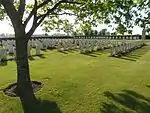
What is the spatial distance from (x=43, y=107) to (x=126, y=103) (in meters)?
2.39

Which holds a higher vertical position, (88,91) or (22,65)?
(22,65)

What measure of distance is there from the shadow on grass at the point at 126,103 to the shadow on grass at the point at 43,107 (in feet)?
4.30

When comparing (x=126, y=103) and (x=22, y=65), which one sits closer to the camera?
(x=126, y=103)

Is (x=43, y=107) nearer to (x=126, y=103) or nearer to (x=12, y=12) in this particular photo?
(x=126, y=103)

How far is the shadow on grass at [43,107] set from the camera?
750 cm

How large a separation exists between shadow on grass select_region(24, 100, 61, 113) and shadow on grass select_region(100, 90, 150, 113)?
51.6 inches

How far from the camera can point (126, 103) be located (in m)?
8.04

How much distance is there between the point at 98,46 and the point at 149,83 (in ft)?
57.9

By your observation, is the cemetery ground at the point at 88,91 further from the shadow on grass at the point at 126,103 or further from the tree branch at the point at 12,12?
the tree branch at the point at 12,12

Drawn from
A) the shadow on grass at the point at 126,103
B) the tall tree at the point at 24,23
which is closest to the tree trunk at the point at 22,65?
the tall tree at the point at 24,23

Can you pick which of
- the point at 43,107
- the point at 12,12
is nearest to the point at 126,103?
the point at 43,107

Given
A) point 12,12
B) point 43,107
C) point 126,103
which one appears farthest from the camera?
point 12,12

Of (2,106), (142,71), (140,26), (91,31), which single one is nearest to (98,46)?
(142,71)

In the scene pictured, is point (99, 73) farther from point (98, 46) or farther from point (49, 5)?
point (98, 46)
